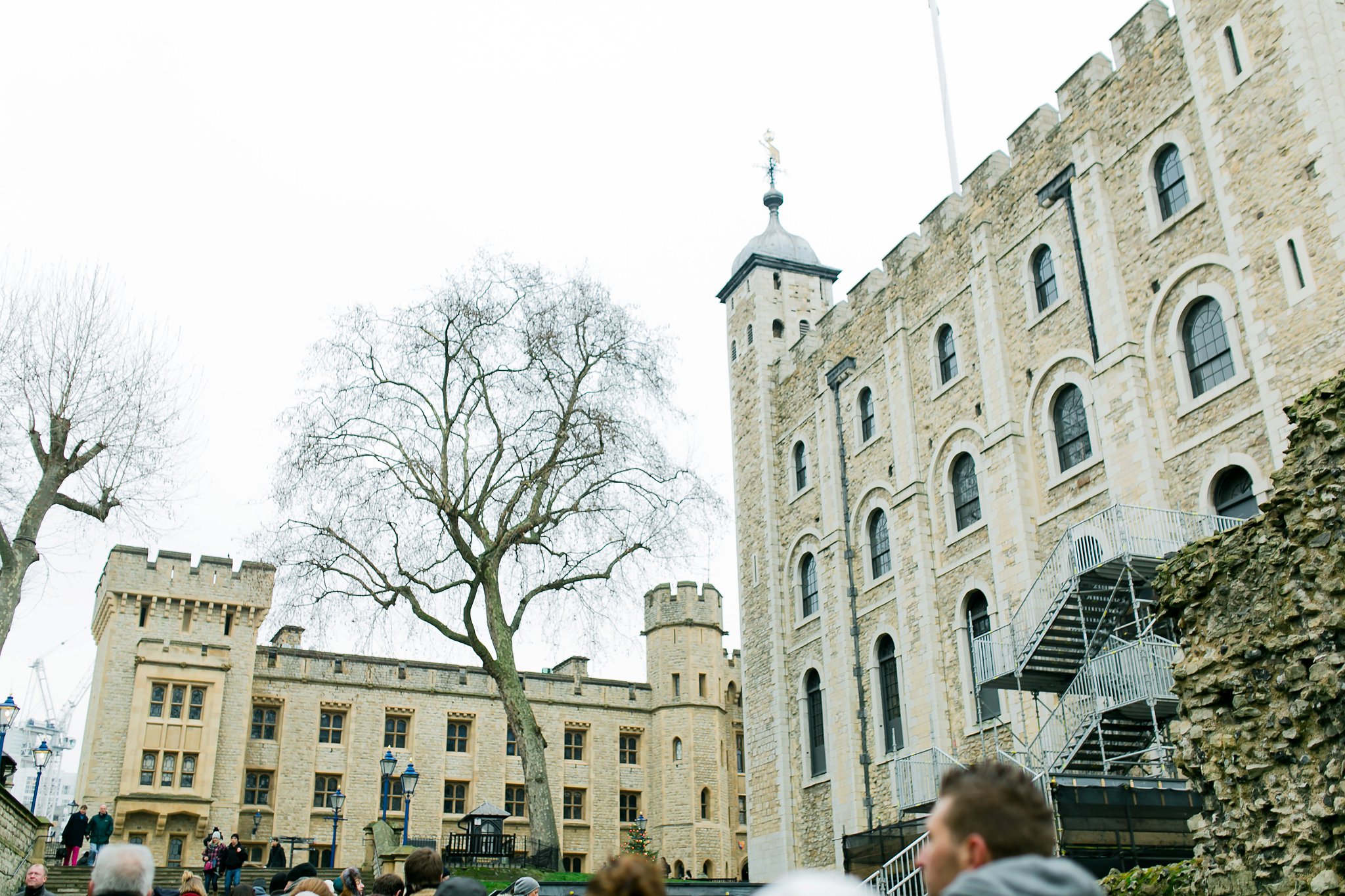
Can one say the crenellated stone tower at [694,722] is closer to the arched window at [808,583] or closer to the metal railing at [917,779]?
the arched window at [808,583]

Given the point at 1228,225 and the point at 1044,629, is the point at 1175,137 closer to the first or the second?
the point at 1228,225

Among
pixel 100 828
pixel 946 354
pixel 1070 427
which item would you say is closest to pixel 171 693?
pixel 100 828

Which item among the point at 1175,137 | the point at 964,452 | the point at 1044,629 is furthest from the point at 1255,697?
the point at 964,452

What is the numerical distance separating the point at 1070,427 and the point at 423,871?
16.4m

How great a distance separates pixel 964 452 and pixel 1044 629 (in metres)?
6.53

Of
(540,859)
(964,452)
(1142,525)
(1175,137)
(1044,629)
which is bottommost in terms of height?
(540,859)

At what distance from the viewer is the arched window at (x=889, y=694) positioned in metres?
23.5

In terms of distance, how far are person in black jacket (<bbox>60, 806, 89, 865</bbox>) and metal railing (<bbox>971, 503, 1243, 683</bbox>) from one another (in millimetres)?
19249

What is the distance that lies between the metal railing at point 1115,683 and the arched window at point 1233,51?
348 inches

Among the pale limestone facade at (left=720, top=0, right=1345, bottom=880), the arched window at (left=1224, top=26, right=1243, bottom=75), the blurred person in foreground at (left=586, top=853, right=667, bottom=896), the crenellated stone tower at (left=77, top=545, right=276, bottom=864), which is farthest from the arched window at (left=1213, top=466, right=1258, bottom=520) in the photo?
the crenellated stone tower at (left=77, top=545, right=276, bottom=864)

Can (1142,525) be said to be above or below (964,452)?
below

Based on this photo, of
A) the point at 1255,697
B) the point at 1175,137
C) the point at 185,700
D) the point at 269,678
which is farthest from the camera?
the point at 269,678

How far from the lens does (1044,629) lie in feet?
Result: 54.8

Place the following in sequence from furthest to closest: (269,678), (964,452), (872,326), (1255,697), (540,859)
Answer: (269,678), (872,326), (964,452), (540,859), (1255,697)
